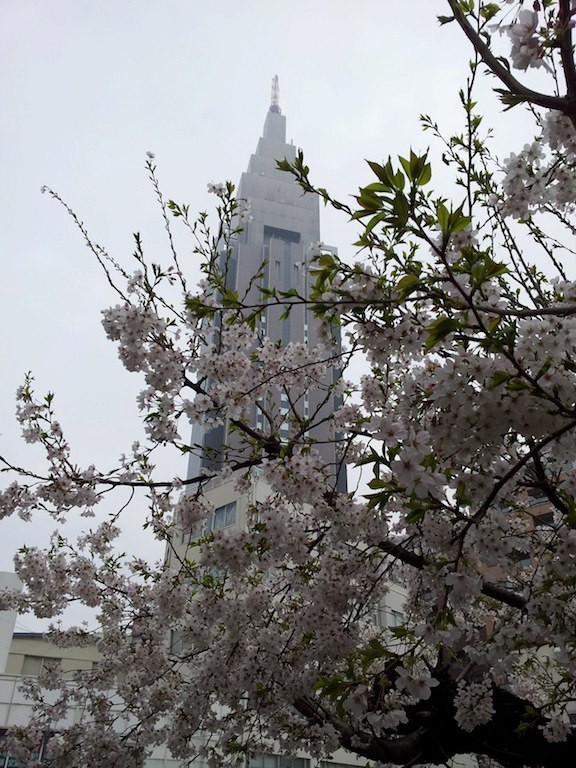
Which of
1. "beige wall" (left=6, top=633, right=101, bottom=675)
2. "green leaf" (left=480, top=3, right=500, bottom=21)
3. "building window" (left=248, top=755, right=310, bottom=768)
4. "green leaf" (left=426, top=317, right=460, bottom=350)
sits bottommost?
"building window" (left=248, top=755, right=310, bottom=768)

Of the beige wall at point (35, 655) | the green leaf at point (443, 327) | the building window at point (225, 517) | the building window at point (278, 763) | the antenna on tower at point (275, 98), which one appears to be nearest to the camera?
the green leaf at point (443, 327)

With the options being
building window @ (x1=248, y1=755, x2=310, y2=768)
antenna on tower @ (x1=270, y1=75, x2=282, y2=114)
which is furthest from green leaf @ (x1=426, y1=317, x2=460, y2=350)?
antenna on tower @ (x1=270, y1=75, x2=282, y2=114)

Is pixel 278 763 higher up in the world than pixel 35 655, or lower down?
lower down

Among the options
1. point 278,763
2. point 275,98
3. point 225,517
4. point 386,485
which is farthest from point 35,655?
point 275,98

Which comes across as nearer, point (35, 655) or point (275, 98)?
point (35, 655)

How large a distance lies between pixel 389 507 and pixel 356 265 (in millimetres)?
2322

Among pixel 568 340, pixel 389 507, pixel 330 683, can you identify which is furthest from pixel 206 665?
pixel 568 340

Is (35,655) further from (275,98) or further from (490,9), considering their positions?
(275,98)

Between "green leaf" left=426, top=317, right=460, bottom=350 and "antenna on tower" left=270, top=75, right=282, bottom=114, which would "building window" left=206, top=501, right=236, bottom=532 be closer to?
"green leaf" left=426, top=317, right=460, bottom=350

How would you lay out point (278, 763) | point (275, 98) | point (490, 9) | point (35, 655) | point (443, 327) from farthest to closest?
point (275, 98) < point (35, 655) < point (278, 763) < point (490, 9) < point (443, 327)

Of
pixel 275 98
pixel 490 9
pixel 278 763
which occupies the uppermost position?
pixel 275 98

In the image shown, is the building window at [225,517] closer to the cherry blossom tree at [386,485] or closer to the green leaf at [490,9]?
the cherry blossom tree at [386,485]

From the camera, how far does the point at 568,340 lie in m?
2.31

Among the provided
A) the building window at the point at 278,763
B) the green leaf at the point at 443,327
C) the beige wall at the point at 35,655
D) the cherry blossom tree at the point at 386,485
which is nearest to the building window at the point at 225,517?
the beige wall at the point at 35,655
